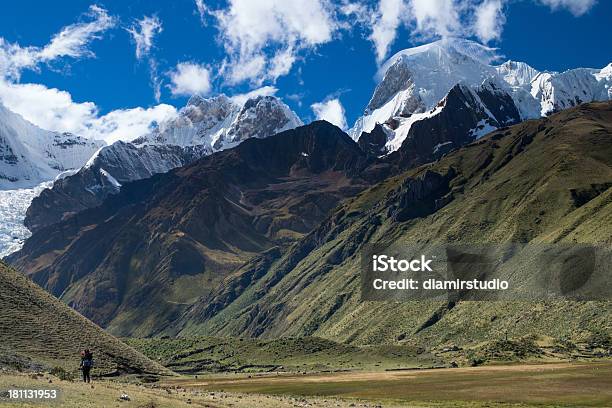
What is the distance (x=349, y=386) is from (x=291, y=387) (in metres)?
11.8

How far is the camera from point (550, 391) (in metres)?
121

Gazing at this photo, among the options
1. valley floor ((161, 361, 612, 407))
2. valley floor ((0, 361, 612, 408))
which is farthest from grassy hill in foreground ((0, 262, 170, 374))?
valley floor ((161, 361, 612, 407))

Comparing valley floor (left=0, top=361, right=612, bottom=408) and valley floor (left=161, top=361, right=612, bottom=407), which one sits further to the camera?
valley floor (left=161, top=361, right=612, bottom=407)

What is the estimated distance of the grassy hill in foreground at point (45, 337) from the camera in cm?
11262

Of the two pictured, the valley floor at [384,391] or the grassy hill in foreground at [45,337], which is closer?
the valley floor at [384,391]

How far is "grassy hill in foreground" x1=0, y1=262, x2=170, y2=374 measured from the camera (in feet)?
370

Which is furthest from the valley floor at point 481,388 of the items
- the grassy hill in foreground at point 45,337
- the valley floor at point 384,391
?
the grassy hill in foreground at point 45,337

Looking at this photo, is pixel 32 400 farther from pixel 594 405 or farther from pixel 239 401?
pixel 594 405

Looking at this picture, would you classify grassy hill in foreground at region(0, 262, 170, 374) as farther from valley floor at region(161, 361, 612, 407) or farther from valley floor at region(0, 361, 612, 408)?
valley floor at region(161, 361, 612, 407)

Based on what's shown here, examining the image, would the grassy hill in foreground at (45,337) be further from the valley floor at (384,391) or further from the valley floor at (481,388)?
the valley floor at (481,388)

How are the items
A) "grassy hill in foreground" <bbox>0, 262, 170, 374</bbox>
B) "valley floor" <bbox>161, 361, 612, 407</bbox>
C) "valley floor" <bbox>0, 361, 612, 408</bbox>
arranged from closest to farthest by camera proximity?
1. "valley floor" <bbox>0, 361, 612, 408</bbox>
2. "valley floor" <bbox>161, 361, 612, 407</bbox>
3. "grassy hill in foreground" <bbox>0, 262, 170, 374</bbox>

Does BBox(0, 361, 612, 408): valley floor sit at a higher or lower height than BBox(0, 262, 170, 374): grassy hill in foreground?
lower

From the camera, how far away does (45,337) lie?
121m

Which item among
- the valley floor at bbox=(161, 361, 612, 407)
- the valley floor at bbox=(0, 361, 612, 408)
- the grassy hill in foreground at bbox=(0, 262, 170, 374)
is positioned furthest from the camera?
the grassy hill in foreground at bbox=(0, 262, 170, 374)
